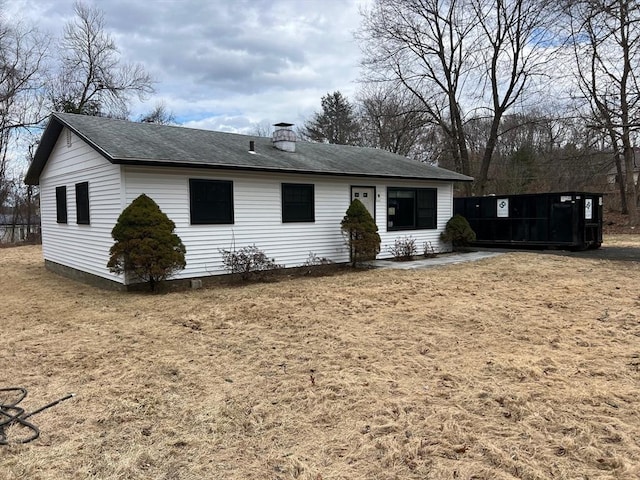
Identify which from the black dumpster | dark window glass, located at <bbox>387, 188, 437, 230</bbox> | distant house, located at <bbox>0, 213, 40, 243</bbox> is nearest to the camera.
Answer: dark window glass, located at <bbox>387, 188, 437, 230</bbox>

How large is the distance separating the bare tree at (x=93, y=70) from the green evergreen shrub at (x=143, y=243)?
20471mm

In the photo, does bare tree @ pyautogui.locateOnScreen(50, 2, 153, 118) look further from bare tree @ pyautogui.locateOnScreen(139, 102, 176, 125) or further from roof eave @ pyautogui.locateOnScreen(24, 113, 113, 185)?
roof eave @ pyautogui.locateOnScreen(24, 113, 113, 185)

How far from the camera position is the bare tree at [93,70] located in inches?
989

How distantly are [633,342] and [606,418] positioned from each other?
216cm

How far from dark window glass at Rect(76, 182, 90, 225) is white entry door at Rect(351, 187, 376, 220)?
251 inches

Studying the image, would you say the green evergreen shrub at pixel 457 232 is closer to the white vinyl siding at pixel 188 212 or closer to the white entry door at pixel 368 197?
the white vinyl siding at pixel 188 212

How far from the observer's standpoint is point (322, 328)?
5566 millimetres

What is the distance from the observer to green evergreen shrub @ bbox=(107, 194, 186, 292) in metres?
7.79

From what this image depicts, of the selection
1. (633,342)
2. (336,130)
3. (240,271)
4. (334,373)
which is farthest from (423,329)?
(336,130)

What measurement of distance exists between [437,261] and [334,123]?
23077mm

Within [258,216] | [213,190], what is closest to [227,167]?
[213,190]

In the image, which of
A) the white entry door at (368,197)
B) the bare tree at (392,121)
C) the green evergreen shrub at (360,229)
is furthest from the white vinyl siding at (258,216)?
the bare tree at (392,121)

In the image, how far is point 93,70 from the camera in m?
25.9

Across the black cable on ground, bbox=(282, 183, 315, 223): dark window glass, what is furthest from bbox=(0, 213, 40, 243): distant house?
the black cable on ground
